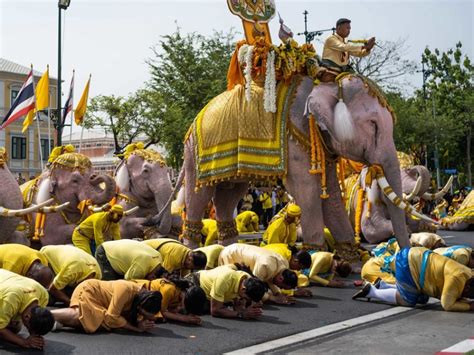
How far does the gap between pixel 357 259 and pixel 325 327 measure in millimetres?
3906

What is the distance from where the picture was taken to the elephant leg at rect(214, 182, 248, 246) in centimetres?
1248

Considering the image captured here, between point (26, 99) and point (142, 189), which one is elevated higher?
point (26, 99)

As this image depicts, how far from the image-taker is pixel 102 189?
12047 millimetres

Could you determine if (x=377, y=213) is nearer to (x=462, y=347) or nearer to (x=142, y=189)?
(x=142, y=189)

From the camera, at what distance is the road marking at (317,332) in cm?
623

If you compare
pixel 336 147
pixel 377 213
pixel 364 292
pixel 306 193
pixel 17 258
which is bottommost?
pixel 364 292

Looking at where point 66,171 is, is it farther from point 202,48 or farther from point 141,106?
point 141,106

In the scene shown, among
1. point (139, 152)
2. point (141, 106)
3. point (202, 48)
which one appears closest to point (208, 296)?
point (139, 152)

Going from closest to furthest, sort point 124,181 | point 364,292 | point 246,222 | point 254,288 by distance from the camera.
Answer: point 254,288
point 364,292
point 124,181
point 246,222

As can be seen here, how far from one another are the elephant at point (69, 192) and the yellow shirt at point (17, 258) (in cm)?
426

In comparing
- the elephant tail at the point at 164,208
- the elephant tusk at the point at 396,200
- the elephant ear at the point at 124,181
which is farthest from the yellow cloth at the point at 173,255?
the elephant ear at the point at 124,181

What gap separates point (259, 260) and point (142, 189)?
557 centimetres

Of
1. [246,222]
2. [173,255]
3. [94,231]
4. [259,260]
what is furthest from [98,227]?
[246,222]

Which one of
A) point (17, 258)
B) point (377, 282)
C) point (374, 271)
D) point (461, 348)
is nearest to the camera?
point (461, 348)
